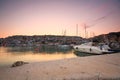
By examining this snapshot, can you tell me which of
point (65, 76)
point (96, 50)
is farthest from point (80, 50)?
point (65, 76)

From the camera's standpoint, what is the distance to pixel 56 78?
5488mm

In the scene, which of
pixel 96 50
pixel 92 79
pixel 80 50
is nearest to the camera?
pixel 92 79

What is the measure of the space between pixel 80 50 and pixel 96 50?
5265mm

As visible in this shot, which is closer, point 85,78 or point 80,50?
point 85,78

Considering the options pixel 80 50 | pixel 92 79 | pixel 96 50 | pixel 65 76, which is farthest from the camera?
pixel 80 50

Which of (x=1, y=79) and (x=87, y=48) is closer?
(x=1, y=79)

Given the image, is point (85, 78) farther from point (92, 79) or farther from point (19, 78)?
point (19, 78)

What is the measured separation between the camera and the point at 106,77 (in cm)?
Answer: 554

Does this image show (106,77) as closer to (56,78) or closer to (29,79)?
(56,78)

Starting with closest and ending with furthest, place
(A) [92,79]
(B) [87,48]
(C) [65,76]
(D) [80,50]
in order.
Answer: (A) [92,79] < (C) [65,76] < (B) [87,48] < (D) [80,50]

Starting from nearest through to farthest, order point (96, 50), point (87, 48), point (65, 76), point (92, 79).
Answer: point (92, 79) < point (65, 76) < point (96, 50) < point (87, 48)

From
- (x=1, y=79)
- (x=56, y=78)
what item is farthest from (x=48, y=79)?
(x=1, y=79)

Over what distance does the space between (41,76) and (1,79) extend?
4.24 ft

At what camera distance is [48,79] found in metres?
5.38
